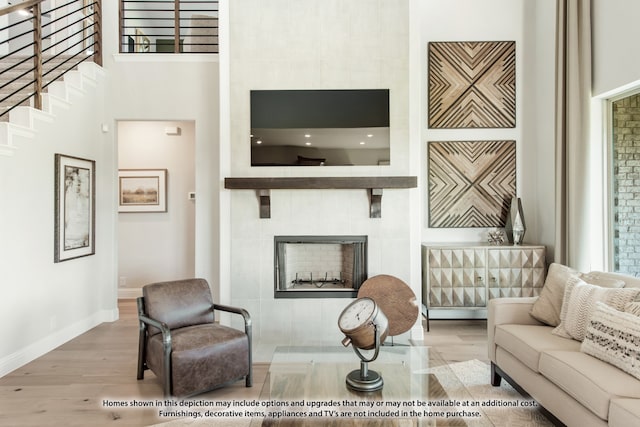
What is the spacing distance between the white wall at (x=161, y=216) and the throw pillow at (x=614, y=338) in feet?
16.5

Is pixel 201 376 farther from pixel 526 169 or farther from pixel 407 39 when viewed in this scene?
pixel 526 169

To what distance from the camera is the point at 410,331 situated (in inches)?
162

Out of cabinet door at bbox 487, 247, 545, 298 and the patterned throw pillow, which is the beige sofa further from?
cabinet door at bbox 487, 247, 545, 298

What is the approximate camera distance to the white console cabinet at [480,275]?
13.8 ft

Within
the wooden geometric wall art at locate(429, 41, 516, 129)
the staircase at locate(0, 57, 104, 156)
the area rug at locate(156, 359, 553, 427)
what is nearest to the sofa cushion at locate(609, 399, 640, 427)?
the area rug at locate(156, 359, 553, 427)

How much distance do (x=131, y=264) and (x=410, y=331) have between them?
4145 millimetres

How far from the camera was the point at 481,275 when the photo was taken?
13.8 ft

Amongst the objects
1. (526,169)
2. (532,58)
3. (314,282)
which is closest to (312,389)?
(314,282)

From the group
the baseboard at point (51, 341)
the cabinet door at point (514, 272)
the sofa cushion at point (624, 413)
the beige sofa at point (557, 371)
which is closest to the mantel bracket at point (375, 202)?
the cabinet door at point (514, 272)

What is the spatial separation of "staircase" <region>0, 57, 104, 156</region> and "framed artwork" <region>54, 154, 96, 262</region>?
0.42 m

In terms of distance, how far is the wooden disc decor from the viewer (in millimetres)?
3807

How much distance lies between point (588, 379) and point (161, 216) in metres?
5.44

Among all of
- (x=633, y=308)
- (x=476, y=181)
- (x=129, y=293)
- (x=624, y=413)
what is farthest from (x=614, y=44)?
(x=129, y=293)

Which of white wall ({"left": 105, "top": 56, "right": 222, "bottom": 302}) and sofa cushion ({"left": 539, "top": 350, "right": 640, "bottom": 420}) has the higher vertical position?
white wall ({"left": 105, "top": 56, "right": 222, "bottom": 302})
